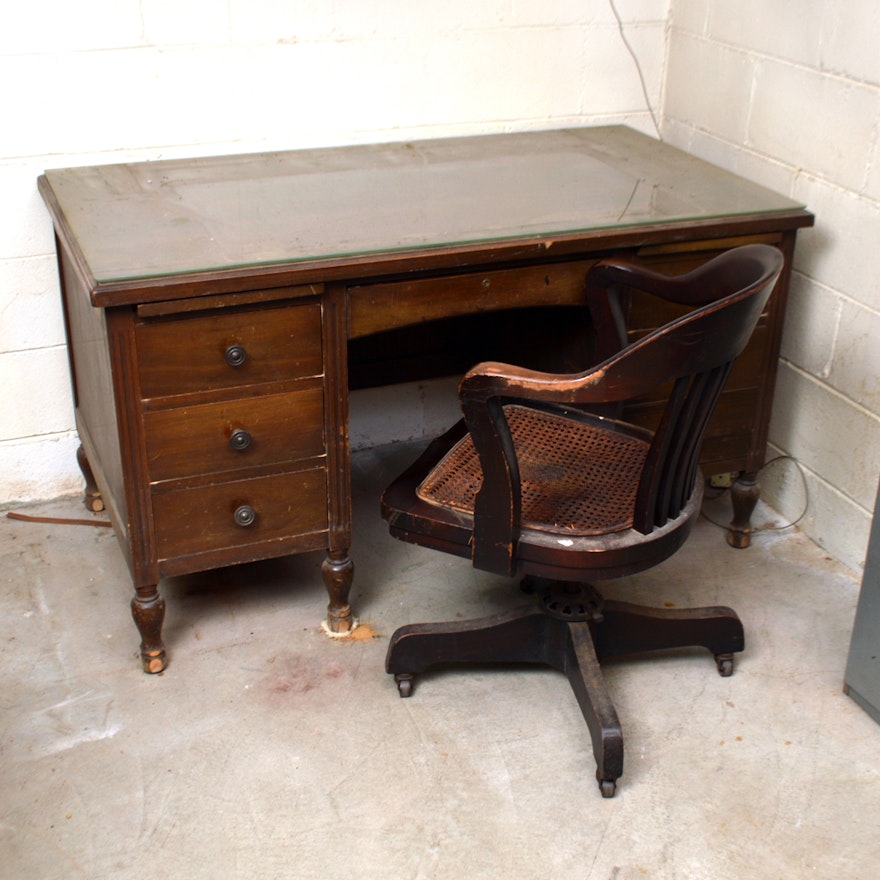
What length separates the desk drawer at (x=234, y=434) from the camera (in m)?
2.04

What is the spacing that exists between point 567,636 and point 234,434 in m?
0.69

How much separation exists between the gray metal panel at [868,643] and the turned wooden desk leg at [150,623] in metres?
1.26

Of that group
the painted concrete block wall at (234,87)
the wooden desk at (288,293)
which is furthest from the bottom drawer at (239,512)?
the painted concrete block wall at (234,87)

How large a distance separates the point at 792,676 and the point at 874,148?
3.37ft

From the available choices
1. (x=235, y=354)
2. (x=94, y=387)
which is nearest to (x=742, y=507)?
(x=235, y=354)

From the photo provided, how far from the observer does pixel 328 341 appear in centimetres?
207

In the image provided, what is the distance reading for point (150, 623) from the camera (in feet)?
7.27

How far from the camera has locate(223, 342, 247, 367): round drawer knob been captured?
6.60ft

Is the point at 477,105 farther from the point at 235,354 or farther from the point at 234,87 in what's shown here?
the point at 235,354

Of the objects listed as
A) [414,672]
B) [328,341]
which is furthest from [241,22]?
[414,672]

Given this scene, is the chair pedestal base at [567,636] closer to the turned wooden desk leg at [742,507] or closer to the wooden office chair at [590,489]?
the wooden office chair at [590,489]

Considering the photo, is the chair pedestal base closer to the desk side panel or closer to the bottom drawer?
the bottom drawer

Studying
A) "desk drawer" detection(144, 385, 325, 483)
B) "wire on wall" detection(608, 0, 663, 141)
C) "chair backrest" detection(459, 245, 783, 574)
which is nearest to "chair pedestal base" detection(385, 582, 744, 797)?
"chair backrest" detection(459, 245, 783, 574)

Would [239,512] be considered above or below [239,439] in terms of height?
below
